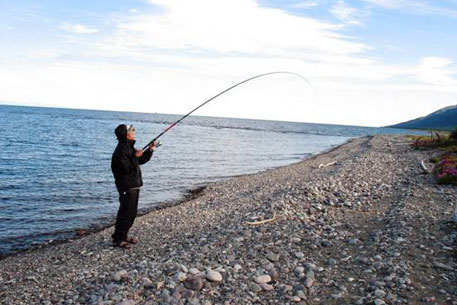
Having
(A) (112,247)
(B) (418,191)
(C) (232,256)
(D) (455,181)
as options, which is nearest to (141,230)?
(A) (112,247)

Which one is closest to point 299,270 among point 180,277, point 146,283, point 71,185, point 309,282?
point 309,282

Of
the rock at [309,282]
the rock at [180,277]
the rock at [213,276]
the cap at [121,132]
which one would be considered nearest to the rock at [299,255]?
the rock at [309,282]

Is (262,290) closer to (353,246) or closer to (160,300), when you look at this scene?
(160,300)

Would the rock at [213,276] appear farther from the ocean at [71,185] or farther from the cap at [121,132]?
the ocean at [71,185]

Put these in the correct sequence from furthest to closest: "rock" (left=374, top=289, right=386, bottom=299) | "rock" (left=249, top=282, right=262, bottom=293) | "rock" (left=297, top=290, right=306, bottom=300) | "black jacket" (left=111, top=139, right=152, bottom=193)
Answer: "black jacket" (left=111, top=139, right=152, bottom=193) → "rock" (left=249, top=282, right=262, bottom=293) → "rock" (left=297, top=290, right=306, bottom=300) → "rock" (left=374, top=289, right=386, bottom=299)

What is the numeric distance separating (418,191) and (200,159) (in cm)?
2371

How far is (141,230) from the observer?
37.9ft

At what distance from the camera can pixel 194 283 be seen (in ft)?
21.1

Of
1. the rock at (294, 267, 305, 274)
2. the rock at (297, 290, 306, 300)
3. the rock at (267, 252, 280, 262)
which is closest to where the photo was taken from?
the rock at (297, 290, 306, 300)

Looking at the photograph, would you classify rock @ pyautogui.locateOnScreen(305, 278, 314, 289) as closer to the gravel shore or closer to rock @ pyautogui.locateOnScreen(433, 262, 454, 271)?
the gravel shore

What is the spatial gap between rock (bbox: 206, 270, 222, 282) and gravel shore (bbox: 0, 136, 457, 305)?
20 mm

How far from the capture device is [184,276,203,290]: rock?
6.36m

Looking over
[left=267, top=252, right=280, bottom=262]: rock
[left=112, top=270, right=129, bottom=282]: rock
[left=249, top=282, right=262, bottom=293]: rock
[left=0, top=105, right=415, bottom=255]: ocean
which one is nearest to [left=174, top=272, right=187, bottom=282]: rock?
[left=112, top=270, right=129, bottom=282]: rock

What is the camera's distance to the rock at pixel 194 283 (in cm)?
636
